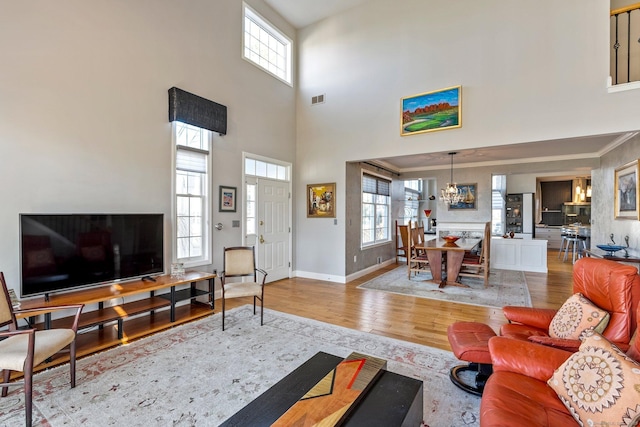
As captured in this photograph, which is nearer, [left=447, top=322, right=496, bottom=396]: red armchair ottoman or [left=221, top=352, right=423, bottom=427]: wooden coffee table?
[left=221, top=352, right=423, bottom=427]: wooden coffee table

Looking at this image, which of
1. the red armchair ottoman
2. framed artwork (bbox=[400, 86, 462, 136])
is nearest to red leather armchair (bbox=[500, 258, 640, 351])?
the red armchair ottoman

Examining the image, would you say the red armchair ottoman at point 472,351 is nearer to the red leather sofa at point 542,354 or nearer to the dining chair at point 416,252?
the red leather sofa at point 542,354

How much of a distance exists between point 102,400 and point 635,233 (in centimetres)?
666

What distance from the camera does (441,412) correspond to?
204 centimetres

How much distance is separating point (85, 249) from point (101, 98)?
5.70 feet

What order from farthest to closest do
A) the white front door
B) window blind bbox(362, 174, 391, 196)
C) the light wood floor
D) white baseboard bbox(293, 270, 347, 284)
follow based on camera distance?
1. window blind bbox(362, 174, 391, 196)
2. white baseboard bbox(293, 270, 347, 284)
3. the white front door
4. the light wood floor

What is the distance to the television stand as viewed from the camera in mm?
2890

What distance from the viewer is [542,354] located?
1.76 m

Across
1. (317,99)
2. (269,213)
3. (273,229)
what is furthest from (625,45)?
(273,229)

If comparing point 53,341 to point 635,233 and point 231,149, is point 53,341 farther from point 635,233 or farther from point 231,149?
point 635,233

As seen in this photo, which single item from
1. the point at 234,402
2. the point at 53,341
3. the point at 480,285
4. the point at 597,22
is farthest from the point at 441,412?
the point at 597,22

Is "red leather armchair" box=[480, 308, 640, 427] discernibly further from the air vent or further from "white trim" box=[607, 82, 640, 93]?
the air vent

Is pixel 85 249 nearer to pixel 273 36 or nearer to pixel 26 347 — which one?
pixel 26 347

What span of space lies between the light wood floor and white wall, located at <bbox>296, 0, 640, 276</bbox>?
98cm
